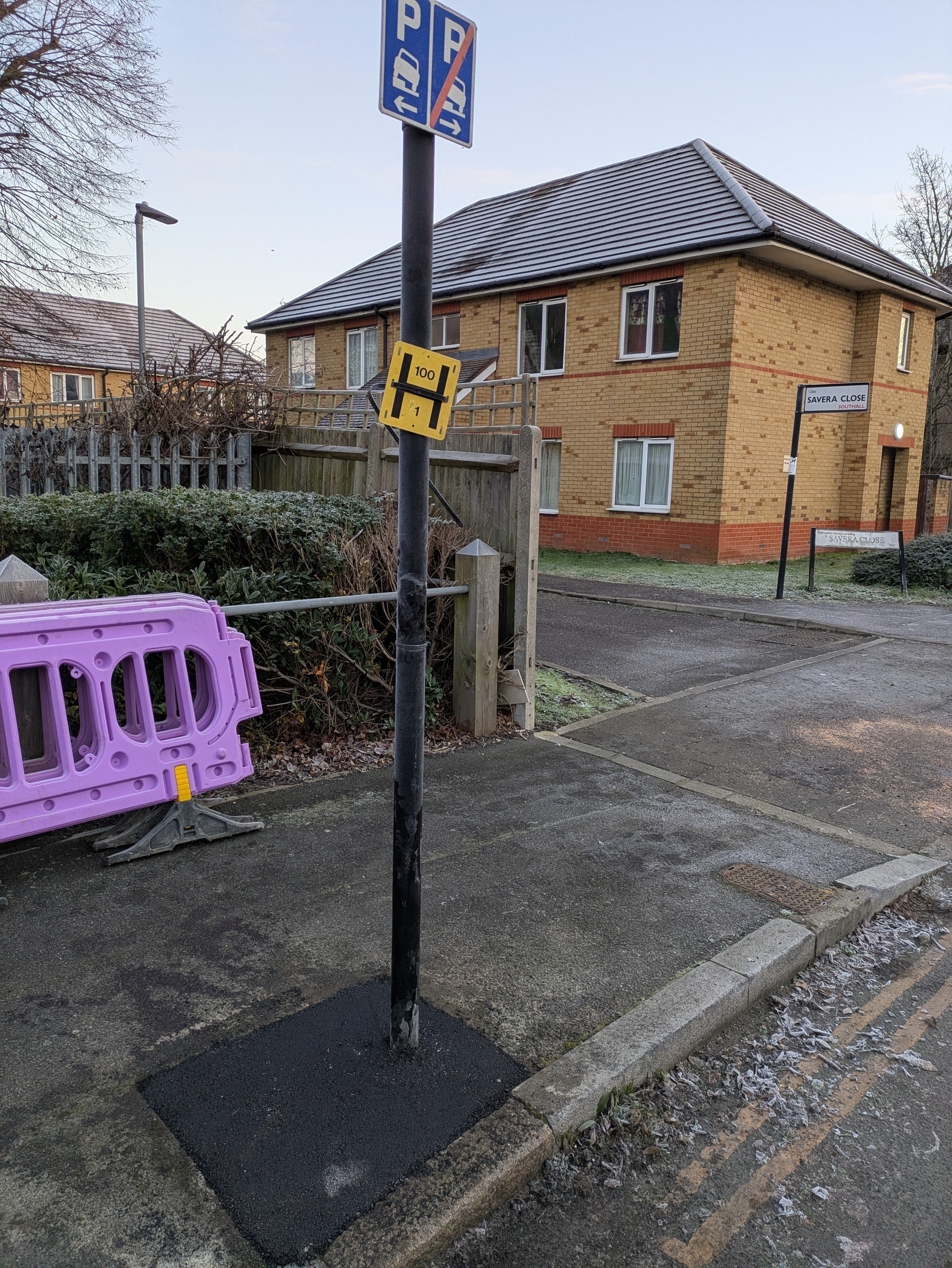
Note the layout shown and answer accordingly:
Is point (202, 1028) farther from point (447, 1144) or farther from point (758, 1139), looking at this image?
point (758, 1139)

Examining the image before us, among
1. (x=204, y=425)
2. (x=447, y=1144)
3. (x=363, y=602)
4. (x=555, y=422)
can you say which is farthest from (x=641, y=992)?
(x=555, y=422)

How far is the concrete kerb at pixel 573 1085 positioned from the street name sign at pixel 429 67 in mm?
2874

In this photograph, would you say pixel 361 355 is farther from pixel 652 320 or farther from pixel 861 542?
pixel 861 542

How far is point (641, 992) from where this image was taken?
3332mm

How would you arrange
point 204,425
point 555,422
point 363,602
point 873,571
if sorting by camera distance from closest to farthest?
1. point 363,602
2. point 204,425
3. point 873,571
4. point 555,422

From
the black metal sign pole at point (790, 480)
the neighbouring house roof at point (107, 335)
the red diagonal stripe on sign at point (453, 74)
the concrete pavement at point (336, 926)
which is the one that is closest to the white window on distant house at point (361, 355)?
the neighbouring house roof at point (107, 335)

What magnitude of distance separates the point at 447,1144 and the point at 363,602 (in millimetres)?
3666

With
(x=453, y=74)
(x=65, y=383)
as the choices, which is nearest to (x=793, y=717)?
(x=453, y=74)

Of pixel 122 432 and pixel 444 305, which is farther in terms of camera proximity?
pixel 444 305

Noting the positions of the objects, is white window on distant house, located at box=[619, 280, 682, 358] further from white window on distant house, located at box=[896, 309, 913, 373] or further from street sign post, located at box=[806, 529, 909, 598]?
white window on distant house, located at box=[896, 309, 913, 373]

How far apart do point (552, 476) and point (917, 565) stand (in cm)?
866

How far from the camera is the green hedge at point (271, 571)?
5.70m

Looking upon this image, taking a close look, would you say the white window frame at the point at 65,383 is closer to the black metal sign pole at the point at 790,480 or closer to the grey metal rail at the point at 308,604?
the black metal sign pole at the point at 790,480

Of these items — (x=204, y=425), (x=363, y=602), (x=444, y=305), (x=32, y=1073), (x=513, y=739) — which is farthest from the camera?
(x=444, y=305)
